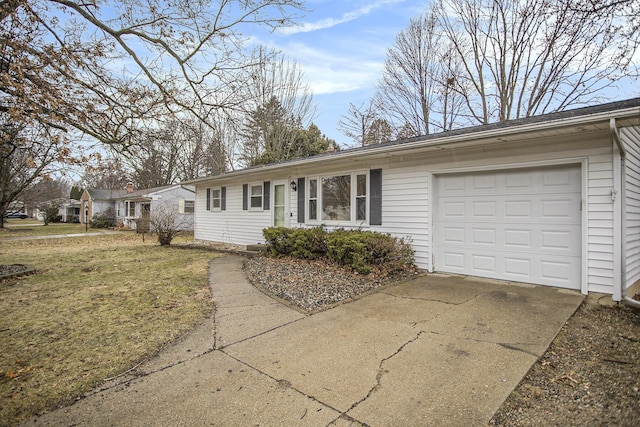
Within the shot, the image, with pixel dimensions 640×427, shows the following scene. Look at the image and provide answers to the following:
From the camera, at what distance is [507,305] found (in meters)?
4.47

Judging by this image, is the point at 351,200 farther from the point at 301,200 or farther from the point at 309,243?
the point at 301,200

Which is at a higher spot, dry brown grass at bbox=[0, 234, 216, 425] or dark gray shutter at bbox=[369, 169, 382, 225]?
dark gray shutter at bbox=[369, 169, 382, 225]

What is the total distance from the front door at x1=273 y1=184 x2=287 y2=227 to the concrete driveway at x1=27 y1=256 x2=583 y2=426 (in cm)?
571

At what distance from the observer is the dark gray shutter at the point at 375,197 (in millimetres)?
7590

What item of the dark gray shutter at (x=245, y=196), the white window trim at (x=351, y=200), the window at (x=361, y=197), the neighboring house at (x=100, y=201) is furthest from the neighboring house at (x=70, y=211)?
the window at (x=361, y=197)

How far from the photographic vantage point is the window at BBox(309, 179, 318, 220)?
918 cm

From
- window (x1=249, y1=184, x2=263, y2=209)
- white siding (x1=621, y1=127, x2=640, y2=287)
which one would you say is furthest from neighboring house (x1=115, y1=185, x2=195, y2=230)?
white siding (x1=621, y1=127, x2=640, y2=287)

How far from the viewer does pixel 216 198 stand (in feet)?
44.2

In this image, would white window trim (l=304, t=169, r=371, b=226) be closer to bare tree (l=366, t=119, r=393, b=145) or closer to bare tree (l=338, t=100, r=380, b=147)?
bare tree (l=366, t=119, r=393, b=145)

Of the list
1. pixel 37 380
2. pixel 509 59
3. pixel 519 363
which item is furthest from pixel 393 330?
pixel 509 59

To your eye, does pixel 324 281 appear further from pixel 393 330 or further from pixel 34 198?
pixel 34 198

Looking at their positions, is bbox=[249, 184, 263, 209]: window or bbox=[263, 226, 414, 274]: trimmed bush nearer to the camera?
bbox=[263, 226, 414, 274]: trimmed bush

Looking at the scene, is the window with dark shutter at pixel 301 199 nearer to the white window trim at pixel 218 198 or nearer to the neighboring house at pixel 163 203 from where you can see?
the white window trim at pixel 218 198

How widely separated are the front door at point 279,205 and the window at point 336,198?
1807 mm
